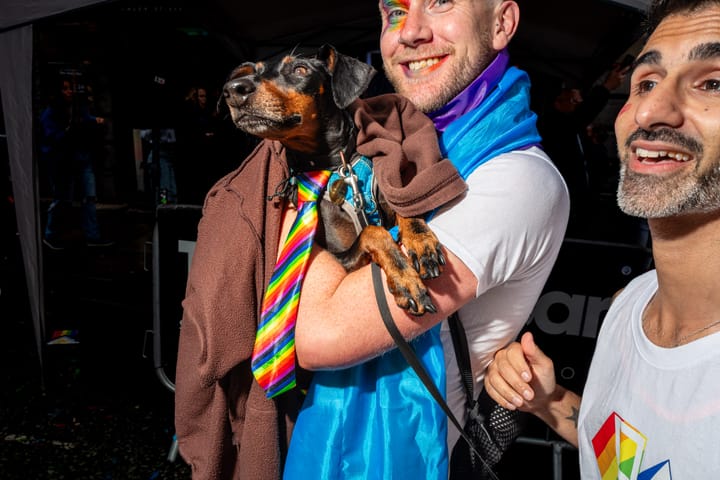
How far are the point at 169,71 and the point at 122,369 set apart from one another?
731 cm

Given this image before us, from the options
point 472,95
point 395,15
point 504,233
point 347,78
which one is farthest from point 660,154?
point 347,78

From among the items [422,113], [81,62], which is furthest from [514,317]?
[81,62]

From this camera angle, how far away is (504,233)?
1.15 metres

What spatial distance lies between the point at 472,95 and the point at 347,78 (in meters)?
0.53

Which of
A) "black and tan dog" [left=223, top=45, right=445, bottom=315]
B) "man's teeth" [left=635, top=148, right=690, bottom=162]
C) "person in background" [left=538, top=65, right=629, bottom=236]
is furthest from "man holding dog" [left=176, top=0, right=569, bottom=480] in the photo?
"person in background" [left=538, top=65, right=629, bottom=236]

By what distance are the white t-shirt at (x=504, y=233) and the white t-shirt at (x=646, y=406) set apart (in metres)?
0.25

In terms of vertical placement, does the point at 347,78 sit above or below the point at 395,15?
below

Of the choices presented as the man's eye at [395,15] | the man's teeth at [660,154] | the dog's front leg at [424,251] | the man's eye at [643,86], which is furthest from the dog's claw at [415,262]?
the man's eye at [395,15]

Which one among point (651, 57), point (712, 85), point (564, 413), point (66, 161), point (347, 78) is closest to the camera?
point (712, 85)

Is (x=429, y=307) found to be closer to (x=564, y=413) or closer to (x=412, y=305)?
(x=412, y=305)

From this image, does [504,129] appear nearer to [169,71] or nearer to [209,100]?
[209,100]

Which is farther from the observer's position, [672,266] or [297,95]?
[297,95]

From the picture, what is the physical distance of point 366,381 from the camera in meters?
1.29

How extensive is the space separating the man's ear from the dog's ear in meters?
0.44
